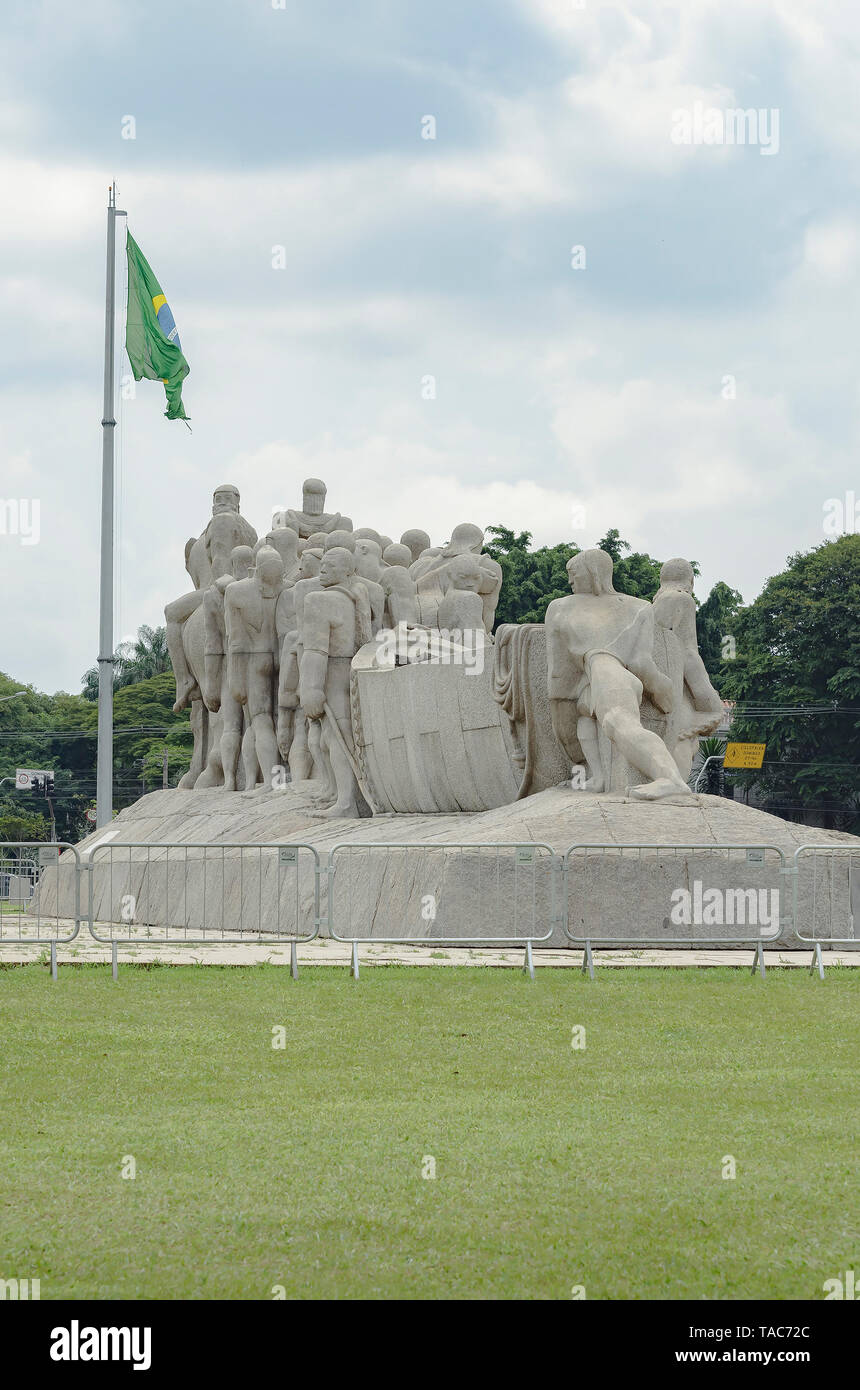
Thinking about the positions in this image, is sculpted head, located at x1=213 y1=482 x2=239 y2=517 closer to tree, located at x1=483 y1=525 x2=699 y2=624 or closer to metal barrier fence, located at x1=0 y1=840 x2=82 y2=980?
metal barrier fence, located at x1=0 y1=840 x2=82 y2=980

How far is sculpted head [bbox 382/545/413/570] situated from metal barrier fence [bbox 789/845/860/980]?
9.43 m

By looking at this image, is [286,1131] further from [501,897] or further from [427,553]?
[427,553]

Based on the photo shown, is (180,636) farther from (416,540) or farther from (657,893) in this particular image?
(657,893)

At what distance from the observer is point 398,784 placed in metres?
17.1

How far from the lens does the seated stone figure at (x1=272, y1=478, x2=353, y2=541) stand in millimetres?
23562

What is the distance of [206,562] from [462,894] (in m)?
12.3

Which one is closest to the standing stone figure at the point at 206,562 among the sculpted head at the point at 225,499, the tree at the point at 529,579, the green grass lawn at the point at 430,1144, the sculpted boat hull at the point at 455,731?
the sculpted head at the point at 225,499

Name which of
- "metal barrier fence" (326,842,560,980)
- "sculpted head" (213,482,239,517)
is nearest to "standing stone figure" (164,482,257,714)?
"sculpted head" (213,482,239,517)

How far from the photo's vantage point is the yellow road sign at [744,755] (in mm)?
42625

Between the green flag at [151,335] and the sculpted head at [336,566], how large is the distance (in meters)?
9.45

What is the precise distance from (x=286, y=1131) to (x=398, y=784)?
11123 millimetres

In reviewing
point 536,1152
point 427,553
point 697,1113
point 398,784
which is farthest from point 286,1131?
point 427,553

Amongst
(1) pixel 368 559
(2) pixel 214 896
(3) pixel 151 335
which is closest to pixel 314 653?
(1) pixel 368 559

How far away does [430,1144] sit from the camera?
5738 millimetres
